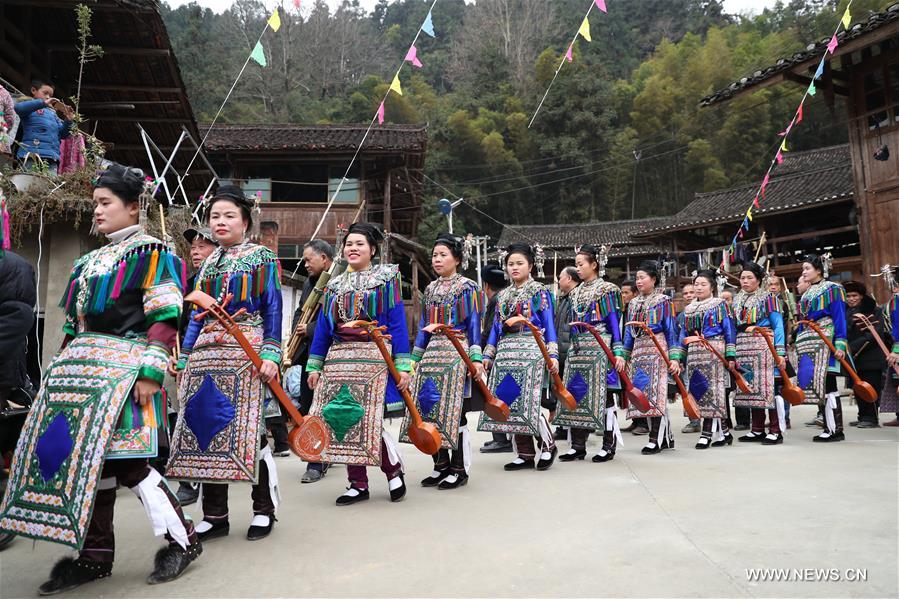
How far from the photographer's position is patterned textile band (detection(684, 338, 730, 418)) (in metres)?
6.62

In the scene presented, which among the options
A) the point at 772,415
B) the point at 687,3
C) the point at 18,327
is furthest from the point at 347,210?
the point at 687,3

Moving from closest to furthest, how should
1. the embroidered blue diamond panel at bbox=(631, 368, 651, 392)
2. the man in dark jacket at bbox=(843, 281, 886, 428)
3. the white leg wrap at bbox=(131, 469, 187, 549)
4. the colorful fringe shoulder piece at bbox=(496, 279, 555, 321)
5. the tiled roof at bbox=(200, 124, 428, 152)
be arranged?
the white leg wrap at bbox=(131, 469, 187, 549) → the colorful fringe shoulder piece at bbox=(496, 279, 555, 321) → the embroidered blue diamond panel at bbox=(631, 368, 651, 392) → the man in dark jacket at bbox=(843, 281, 886, 428) → the tiled roof at bbox=(200, 124, 428, 152)

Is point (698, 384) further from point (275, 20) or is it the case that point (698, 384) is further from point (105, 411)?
point (275, 20)

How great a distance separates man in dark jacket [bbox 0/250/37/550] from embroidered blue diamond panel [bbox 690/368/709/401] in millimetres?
5723

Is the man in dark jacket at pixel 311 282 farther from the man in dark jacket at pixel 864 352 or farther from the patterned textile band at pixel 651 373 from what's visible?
the man in dark jacket at pixel 864 352

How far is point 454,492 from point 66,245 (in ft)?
13.4

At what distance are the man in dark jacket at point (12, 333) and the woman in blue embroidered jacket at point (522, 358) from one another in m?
3.09

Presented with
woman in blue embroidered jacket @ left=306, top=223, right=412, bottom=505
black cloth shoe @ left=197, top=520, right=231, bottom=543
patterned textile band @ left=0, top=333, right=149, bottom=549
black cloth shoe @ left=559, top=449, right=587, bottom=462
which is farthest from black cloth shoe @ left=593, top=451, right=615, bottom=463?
patterned textile band @ left=0, top=333, right=149, bottom=549

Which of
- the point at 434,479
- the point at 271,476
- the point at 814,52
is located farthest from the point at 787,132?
the point at 271,476

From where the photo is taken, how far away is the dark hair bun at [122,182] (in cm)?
287

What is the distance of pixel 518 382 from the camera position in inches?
205

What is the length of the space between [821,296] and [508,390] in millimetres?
4077

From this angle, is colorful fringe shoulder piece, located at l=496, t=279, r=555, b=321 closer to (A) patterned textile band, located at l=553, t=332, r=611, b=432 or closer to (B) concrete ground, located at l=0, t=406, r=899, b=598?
(A) patterned textile band, located at l=553, t=332, r=611, b=432

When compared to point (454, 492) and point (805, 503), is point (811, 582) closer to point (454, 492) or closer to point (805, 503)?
point (805, 503)
